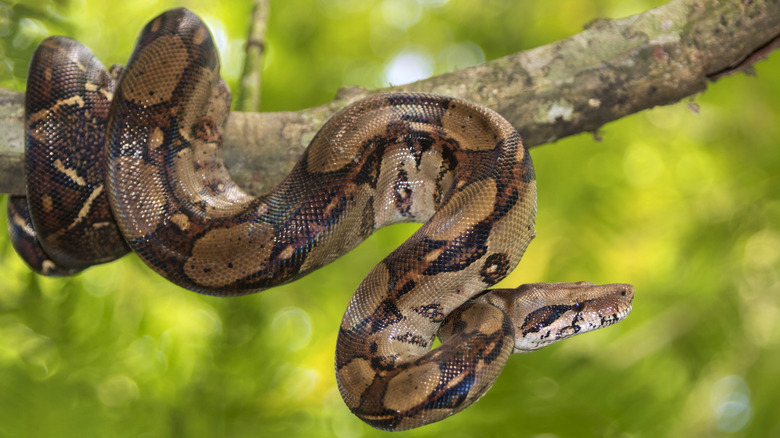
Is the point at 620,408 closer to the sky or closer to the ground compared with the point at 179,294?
closer to the ground

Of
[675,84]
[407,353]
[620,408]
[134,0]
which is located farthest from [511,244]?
[134,0]

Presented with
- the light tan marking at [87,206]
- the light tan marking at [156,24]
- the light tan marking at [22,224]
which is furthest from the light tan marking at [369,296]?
the light tan marking at [22,224]

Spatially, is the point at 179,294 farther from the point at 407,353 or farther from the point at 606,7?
the point at 606,7

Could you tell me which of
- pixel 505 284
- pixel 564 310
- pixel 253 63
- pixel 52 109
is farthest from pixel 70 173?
pixel 505 284

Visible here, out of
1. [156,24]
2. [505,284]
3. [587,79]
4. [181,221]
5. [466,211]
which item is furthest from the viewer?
[505,284]

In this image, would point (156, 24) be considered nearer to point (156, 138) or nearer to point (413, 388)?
point (156, 138)

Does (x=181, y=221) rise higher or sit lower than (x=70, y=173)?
lower
